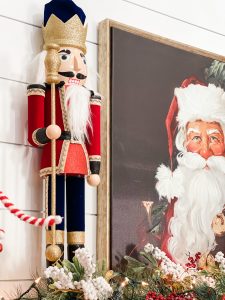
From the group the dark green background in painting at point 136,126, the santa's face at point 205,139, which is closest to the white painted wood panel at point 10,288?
the dark green background in painting at point 136,126

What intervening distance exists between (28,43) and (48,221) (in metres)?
0.47

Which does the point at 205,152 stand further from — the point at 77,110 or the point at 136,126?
the point at 77,110

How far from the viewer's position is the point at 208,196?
1.67 meters

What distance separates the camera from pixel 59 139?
1.35 metres

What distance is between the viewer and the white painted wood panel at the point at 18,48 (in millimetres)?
1414

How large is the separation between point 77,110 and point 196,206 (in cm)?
45

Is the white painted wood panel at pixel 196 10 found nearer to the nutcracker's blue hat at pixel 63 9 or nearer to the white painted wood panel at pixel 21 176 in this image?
the nutcracker's blue hat at pixel 63 9

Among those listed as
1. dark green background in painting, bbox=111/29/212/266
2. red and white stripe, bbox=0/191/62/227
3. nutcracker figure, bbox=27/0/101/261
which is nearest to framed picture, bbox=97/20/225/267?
dark green background in painting, bbox=111/29/212/266

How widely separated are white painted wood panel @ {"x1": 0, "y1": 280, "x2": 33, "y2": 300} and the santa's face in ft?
1.85

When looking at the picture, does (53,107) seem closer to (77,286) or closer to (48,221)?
(48,221)

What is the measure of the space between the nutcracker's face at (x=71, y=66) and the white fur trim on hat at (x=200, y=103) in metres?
0.35

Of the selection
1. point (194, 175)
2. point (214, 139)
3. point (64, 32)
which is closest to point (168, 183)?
point (194, 175)

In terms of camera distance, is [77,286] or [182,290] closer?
[77,286]

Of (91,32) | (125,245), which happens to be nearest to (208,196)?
(125,245)
